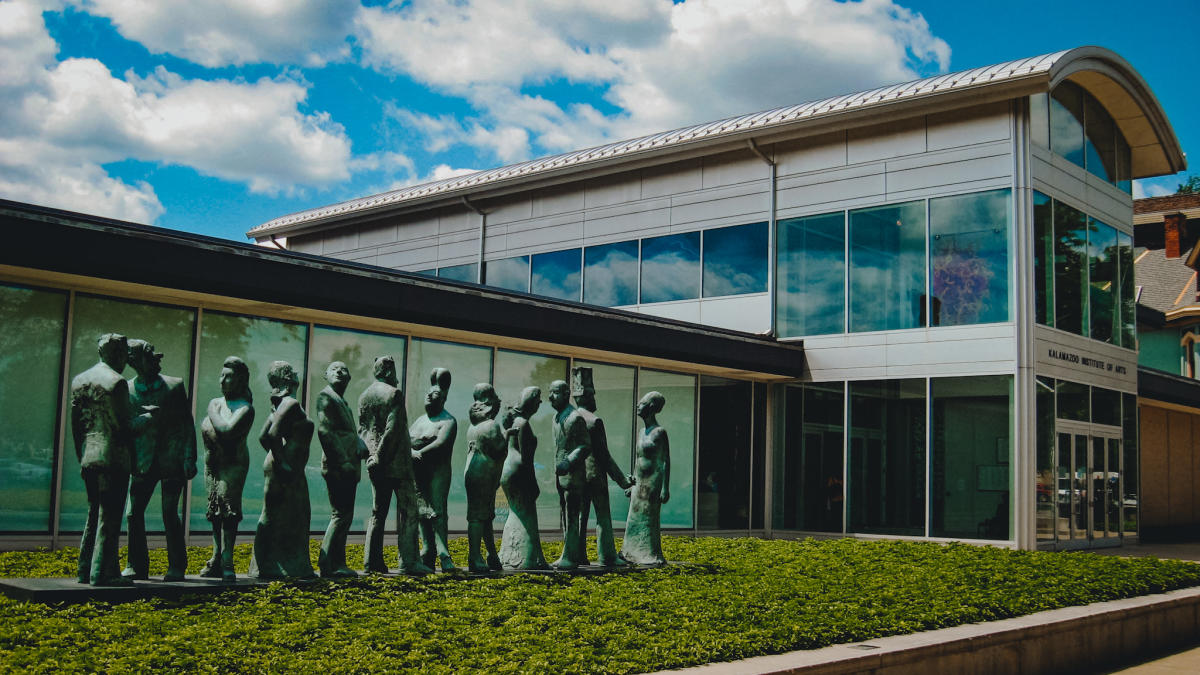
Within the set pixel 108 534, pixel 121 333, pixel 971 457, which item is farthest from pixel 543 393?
pixel 108 534

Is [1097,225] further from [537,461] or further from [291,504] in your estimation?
[291,504]

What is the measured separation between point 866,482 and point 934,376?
2390mm

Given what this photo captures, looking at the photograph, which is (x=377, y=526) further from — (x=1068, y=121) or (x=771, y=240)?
(x=1068, y=121)

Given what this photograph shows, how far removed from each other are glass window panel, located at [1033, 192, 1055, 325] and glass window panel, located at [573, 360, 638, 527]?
7.36 meters

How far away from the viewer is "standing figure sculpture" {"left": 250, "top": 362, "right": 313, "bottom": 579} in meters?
9.09

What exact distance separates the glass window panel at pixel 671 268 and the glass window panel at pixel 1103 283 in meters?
7.68

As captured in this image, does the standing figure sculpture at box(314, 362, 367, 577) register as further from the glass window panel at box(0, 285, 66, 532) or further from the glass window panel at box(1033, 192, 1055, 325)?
the glass window panel at box(1033, 192, 1055, 325)

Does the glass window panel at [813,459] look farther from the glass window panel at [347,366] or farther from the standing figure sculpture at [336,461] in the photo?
the standing figure sculpture at [336,461]

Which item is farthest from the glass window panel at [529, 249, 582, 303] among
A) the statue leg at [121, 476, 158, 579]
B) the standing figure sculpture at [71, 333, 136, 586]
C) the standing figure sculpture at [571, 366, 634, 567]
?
the standing figure sculpture at [71, 333, 136, 586]

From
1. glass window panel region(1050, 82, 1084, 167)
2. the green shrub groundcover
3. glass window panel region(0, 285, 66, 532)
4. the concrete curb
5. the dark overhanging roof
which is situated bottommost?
the concrete curb

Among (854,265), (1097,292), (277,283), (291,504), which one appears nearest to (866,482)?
(854,265)

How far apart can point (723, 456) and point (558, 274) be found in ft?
20.4

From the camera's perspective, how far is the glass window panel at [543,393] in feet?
59.1

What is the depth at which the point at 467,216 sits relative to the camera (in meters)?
26.9
